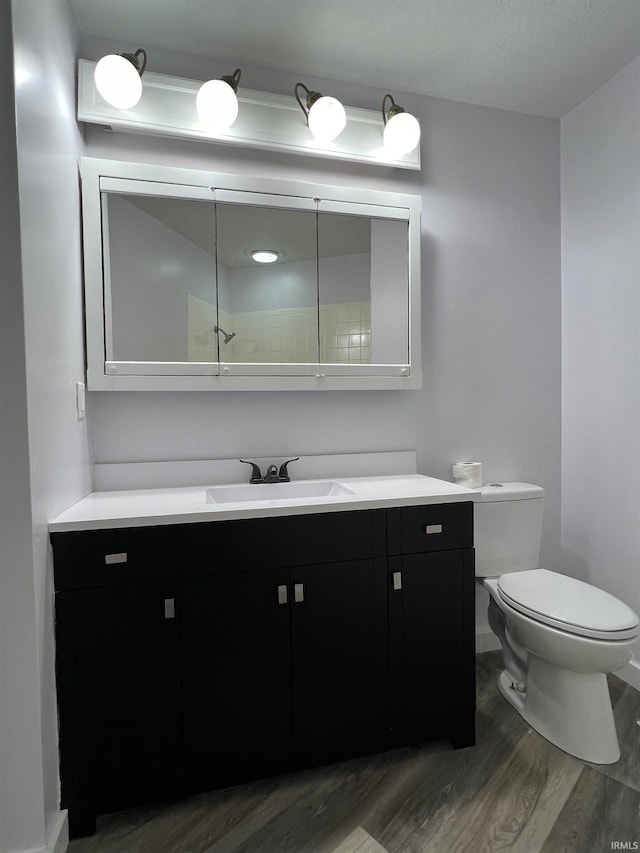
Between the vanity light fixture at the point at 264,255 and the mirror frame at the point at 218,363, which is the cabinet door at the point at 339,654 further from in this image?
the vanity light fixture at the point at 264,255

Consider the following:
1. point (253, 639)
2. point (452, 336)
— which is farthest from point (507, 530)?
point (253, 639)

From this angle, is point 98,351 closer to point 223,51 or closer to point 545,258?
point 223,51

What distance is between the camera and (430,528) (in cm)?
152

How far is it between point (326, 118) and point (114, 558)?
1.71m

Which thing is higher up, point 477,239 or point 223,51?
point 223,51

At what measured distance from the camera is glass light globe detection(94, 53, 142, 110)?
60.7 inches

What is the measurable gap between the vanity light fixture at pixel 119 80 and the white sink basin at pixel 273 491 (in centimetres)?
138

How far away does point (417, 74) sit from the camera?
1.92 meters

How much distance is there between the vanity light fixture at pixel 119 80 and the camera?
5.07ft

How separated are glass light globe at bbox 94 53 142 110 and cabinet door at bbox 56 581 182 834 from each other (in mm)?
1587

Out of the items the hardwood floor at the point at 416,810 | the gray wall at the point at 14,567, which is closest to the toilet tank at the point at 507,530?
the hardwood floor at the point at 416,810

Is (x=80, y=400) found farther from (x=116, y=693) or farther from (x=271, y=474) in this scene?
(x=116, y=693)

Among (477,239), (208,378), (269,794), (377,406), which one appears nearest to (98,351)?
(208,378)

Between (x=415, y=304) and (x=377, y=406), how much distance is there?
18.0 inches
